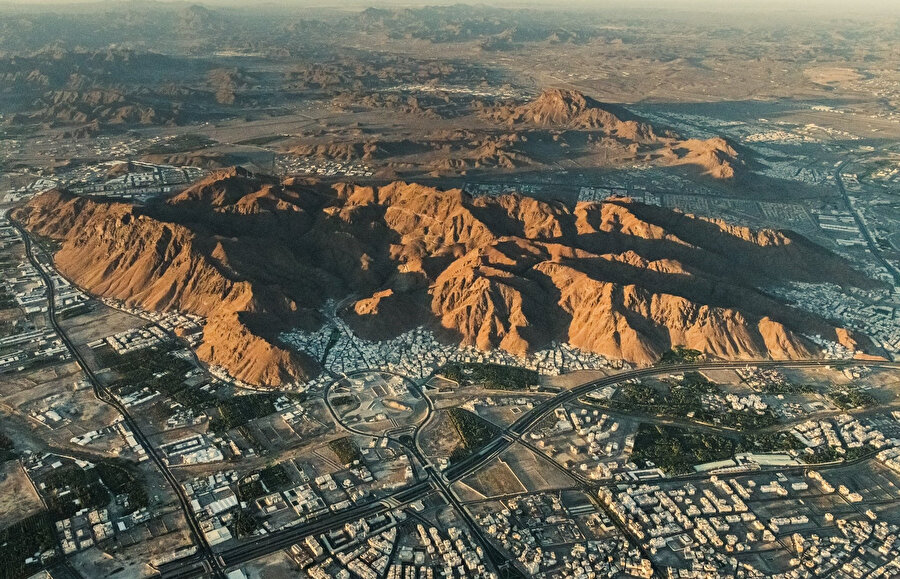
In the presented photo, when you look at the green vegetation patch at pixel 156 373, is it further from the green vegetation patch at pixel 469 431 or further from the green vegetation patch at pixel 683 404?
the green vegetation patch at pixel 683 404

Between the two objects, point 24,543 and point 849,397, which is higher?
point 849,397

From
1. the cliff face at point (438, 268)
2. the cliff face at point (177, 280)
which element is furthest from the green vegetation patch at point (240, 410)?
the cliff face at point (438, 268)

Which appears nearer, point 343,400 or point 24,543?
point 24,543

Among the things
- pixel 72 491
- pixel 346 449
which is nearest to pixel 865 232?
pixel 346 449

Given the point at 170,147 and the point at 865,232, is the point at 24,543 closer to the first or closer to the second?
the point at 865,232

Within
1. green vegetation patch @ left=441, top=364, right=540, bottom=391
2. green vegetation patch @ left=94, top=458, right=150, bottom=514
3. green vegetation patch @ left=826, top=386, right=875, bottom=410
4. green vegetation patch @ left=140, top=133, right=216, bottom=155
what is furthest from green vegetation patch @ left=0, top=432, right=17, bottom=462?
green vegetation patch @ left=140, top=133, right=216, bottom=155

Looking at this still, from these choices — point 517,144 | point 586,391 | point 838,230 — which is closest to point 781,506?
point 586,391

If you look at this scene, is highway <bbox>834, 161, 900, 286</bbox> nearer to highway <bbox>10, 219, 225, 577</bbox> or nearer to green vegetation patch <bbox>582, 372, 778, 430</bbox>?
green vegetation patch <bbox>582, 372, 778, 430</bbox>

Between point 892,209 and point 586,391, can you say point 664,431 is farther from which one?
point 892,209
